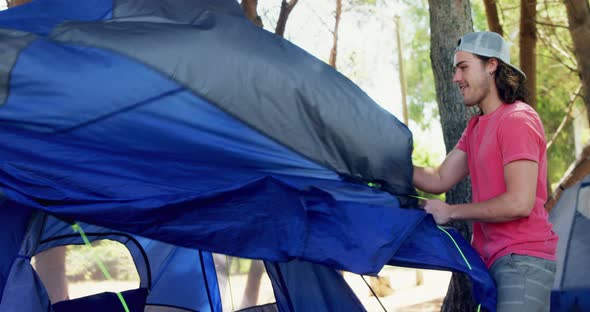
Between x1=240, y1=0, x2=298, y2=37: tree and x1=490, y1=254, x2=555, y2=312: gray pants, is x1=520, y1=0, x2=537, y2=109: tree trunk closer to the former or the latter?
x1=240, y1=0, x2=298, y2=37: tree

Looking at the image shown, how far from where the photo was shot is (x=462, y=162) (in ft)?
10.5

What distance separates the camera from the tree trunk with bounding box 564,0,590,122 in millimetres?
6887

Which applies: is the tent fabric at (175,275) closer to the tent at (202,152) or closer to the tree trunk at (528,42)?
the tent at (202,152)

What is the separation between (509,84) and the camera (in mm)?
2922

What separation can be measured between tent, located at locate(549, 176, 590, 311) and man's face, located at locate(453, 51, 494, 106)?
184 centimetres

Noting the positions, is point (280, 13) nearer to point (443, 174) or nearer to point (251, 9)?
point (251, 9)

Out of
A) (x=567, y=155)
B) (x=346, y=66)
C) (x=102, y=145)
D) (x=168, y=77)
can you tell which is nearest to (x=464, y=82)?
(x=168, y=77)

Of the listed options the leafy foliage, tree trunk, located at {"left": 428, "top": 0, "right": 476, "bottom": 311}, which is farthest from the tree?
the leafy foliage

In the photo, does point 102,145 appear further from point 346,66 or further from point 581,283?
point 346,66

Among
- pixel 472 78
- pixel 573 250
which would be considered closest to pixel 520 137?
pixel 472 78

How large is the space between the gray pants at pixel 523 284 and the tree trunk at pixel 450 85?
1435 mm

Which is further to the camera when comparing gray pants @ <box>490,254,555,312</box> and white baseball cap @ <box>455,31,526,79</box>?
white baseball cap @ <box>455,31,526,79</box>

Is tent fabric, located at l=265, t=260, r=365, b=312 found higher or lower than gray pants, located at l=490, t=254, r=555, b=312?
lower

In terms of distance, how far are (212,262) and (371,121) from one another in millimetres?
1407
